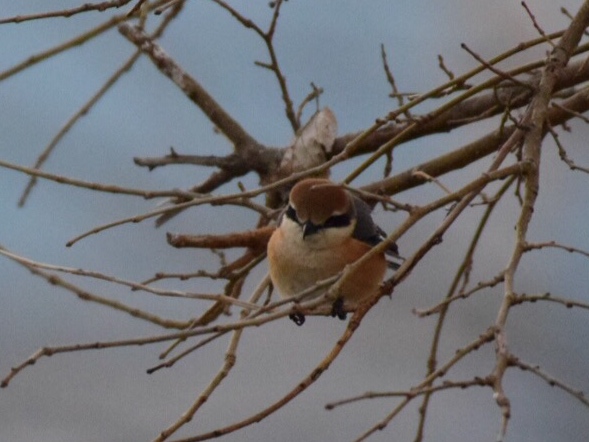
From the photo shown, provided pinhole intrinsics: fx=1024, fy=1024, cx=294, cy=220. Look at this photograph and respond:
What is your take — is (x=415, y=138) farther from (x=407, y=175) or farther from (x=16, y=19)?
(x=16, y=19)

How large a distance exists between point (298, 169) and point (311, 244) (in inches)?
8.7

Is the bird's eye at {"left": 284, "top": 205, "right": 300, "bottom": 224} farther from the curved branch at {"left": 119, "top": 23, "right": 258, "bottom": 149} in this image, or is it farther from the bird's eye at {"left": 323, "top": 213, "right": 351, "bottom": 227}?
the curved branch at {"left": 119, "top": 23, "right": 258, "bottom": 149}

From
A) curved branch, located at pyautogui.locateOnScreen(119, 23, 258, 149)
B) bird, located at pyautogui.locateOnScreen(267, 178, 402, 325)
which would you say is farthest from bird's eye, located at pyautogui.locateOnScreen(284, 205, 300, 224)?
curved branch, located at pyautogui.locateOnScreen(119, 23, 258, 149)

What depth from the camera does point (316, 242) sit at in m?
2.15

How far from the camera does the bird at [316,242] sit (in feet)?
6.85

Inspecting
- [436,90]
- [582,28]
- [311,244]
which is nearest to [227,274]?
[311,244]

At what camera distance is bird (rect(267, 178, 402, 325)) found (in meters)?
2.09

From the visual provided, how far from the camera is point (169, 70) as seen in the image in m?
2.38

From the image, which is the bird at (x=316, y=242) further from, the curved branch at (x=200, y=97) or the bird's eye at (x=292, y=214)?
the curved branch at (x=200, y=97)

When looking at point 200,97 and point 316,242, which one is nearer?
point 316,242

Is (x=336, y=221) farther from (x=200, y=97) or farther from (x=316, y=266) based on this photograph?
(x=200, y=97)

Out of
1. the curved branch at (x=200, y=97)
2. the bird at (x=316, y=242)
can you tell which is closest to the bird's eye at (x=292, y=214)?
the bird at (x=316, y=242)

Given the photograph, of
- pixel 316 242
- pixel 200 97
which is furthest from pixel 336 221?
pixel 200 97

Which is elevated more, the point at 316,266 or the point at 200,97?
the point at 200,97
